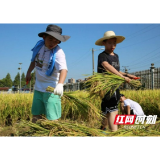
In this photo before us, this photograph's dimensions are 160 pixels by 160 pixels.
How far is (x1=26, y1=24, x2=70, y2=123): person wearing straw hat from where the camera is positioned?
1.99 meters

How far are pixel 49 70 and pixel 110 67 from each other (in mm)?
777

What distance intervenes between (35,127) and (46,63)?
0.91m

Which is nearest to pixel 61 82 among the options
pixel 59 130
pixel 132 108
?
pixel 59 130

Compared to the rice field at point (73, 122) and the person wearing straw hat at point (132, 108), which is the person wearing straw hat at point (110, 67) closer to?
the rice field at point (73, 122)

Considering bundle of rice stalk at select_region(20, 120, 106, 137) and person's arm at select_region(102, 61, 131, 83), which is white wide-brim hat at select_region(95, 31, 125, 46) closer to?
person's arm at select_region(102, 61, 131, 83)

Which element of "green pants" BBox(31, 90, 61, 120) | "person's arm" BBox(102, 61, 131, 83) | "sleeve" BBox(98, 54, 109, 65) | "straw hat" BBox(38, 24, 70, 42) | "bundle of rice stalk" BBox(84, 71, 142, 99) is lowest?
"green pants" BBox(31, 90, 61, 120)

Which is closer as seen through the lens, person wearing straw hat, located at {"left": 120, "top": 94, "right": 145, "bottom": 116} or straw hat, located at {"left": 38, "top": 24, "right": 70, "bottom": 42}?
straw hat, located at {"left": 38, "top": 24, "right": 70, "bottom": 42}

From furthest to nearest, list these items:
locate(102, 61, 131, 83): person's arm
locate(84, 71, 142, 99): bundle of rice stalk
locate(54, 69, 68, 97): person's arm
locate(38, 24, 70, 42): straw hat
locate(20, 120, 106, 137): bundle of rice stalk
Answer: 1. locate(102, 61, 131, 83): person's arm
2. locate(84, 71, 142, 99): bundle of rice stalk
3. locate(38, 24, 70, 42): straw hat
4. locate(54, 69, 68, 97): person's arm
5. locate(20, 120, 106, 137): bundle of rice stalk

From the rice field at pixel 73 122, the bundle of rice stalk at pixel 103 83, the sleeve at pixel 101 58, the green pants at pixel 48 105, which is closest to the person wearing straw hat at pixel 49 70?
the green pants at pixel 48 105

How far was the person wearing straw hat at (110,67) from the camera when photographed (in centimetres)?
231

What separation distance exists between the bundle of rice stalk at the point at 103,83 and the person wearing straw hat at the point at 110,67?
0.06 metres

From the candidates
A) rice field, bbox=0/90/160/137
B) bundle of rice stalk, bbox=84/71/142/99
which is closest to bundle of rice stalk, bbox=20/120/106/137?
rice field, bbox=0/90/160/137
